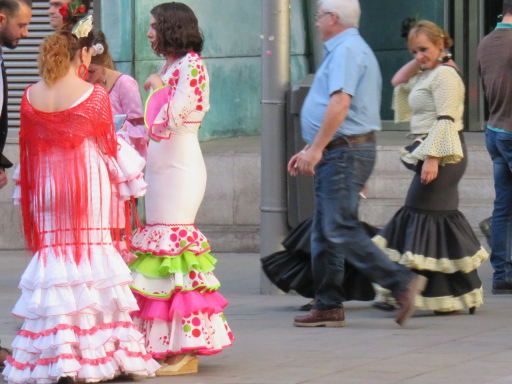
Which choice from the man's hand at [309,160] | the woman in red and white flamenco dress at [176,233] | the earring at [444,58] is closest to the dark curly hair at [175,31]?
the woman in red and white flamenco dress at [176,233]

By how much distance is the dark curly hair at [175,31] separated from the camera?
7.11 metres

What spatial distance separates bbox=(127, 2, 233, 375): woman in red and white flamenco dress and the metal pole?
2.71 m

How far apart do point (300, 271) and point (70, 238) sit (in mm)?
2632

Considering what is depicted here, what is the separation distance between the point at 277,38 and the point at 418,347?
2.94 meters

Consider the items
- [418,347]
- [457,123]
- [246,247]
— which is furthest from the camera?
[246,247]

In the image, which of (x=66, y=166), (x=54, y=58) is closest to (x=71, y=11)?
(x=54, y=58)

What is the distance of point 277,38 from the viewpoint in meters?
9.84

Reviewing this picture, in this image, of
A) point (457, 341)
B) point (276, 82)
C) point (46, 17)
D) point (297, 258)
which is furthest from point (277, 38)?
point (46, 17)

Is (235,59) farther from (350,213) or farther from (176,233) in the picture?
(176,233)

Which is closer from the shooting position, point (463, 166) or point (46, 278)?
point (46, 278)

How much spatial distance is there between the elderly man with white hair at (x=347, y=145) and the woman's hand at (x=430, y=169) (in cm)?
50

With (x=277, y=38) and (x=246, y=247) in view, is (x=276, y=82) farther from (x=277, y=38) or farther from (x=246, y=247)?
(x=246, y=247)

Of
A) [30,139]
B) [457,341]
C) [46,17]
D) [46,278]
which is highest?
[46,17]

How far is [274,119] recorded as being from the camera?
9.95 metres
